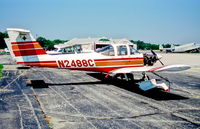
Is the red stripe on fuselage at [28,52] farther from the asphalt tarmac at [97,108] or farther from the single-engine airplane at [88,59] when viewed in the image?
the asphalt tarmac at [97,108]

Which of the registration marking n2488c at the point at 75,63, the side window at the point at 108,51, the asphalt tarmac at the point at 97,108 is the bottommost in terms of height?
the asphalt tarmac at the point at 97,108

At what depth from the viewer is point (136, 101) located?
26.1ft

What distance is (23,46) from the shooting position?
33.2ft

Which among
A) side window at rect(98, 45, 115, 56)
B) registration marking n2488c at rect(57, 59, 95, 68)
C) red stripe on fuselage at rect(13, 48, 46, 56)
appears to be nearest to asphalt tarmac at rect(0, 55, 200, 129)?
registration marking n2488c at rect(57, 59, 95, 68)

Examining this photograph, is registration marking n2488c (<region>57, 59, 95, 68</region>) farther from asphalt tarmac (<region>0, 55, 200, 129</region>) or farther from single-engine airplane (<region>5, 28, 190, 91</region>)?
asphalt tarmac (<region>0, 55, 200, 129</region>)

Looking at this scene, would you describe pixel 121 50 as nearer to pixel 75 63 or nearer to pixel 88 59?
pixel 88 59

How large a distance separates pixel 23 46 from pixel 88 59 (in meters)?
3.57

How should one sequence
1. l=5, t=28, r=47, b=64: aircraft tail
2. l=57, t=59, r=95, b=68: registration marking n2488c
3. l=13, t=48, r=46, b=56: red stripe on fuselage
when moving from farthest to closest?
l=57, t=59, r=95, b=68: registration marking n2488c → l=13, t=48, r=46, b=56: red stripe on fuselage → l=5, t=28, r=47, b=64: aircraft tail

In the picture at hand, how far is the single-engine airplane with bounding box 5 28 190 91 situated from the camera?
9.98 meters

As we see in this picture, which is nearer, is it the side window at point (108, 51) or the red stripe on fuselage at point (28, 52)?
the red stripe on fuselage at point (28, 52)

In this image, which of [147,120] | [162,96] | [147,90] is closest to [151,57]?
[147,90]

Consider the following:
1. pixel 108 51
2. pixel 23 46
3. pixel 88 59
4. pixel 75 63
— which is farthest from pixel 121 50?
pixel 23 46

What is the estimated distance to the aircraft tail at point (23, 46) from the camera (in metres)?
9.88

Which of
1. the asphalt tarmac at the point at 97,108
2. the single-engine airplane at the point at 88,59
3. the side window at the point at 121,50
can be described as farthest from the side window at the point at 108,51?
the asphalt tarmac at the point at 97,108
